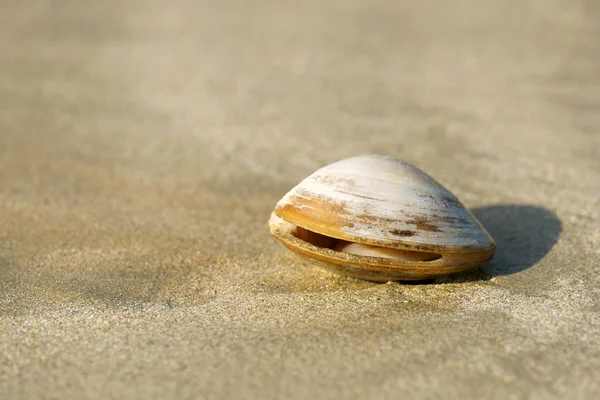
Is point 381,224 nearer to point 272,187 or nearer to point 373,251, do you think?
point 373,251

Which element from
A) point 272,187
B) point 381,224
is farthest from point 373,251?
point 272,187

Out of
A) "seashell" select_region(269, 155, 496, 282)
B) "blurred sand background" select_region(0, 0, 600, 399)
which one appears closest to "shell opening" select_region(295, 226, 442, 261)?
"seashell" select_region(269, 155, 496, 282)

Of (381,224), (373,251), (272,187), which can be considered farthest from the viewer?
(272,187)

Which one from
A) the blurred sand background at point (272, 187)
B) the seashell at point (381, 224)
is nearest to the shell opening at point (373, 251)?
the seashell at point (381, 224)

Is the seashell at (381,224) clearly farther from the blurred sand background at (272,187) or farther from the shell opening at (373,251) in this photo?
the blurred sand background at (272,187)

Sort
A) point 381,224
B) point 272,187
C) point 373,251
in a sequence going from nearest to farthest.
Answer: point 381,224, point 373,251, point 272,187

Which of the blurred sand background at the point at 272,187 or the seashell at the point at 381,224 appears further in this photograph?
the seashell at the point at 381,224

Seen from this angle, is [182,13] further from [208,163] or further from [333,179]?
[333,179]
